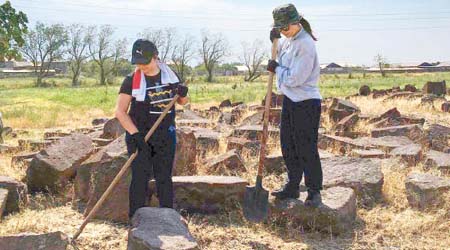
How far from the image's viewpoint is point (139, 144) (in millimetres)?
4414

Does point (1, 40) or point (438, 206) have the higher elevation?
point (1, 40)

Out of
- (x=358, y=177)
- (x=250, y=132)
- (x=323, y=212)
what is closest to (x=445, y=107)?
(x=250, y=132)

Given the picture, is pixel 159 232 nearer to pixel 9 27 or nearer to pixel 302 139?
pixel 302 139

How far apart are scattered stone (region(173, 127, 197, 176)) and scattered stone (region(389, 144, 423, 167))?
288 cm

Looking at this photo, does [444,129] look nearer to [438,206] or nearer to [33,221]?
[438,206]

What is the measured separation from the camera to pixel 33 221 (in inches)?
197

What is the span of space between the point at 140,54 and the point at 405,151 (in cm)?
469

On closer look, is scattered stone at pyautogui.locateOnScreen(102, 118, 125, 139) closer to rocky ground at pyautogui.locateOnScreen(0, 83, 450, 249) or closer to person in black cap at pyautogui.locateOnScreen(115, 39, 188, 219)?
rocky ground at pyautogui.locateOnScreen(0, 83, 450, 249)

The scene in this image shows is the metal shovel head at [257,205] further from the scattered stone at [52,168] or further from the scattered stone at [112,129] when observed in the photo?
the scattered stone at [112,129]

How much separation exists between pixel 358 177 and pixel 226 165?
1.61 metres

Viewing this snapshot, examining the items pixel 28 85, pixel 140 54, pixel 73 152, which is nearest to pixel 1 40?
pixel 73 152

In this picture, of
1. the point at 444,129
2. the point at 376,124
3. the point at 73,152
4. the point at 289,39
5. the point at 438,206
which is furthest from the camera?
the point at 376,124

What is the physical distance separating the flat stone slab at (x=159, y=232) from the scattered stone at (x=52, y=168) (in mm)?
2374

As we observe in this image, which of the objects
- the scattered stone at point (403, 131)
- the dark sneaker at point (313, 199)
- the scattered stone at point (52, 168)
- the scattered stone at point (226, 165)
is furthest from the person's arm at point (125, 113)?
the scattered stone at point (403, 131)
